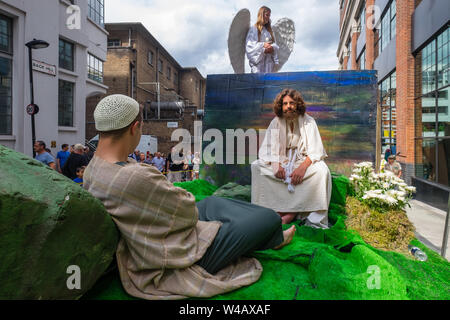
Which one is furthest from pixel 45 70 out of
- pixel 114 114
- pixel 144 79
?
pixel 144 79

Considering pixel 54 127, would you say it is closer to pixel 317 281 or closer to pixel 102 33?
pixel 102 33

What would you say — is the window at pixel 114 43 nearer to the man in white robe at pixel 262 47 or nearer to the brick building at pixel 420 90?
the brick building at pixel 420 90

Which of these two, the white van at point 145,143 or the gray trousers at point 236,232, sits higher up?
the white van at point 145,143

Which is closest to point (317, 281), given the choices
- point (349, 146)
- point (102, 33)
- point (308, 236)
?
point (308, 236)

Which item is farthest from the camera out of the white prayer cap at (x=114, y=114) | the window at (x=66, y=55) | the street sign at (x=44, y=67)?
the window at (x=66, y=55)

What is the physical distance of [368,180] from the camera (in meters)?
3.87

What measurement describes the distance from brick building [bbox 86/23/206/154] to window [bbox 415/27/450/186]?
52.1 ft

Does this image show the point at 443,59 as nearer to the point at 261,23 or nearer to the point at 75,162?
the point at 261,23

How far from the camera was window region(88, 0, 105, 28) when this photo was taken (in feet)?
47.2

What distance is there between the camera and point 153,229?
158cm

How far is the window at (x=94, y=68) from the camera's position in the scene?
1523 cm


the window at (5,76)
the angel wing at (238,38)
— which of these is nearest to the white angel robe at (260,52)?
the angel wing at (238,38)

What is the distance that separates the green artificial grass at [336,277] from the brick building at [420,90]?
4.30 m

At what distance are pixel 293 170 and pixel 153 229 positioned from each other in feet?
7.69
